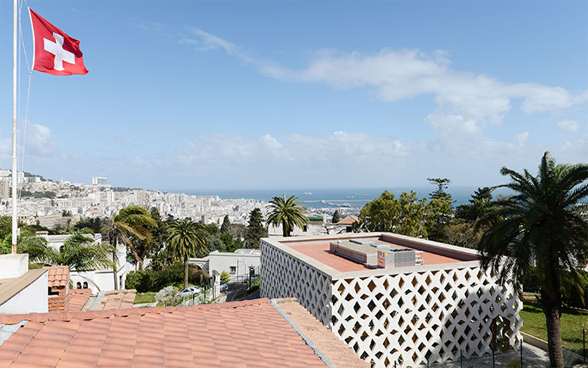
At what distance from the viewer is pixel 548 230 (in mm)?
12516

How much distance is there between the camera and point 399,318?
14719mm

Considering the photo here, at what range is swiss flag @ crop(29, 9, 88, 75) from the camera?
29.3ft

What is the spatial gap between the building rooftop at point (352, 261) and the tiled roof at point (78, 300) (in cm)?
860

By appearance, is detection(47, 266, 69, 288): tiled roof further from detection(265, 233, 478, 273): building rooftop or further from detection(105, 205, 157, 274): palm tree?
detection(105, 205, 157, 274): palm tree

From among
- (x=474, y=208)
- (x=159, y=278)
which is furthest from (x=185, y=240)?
(x=474, y=208)

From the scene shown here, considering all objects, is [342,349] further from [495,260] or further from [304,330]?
[495,260]

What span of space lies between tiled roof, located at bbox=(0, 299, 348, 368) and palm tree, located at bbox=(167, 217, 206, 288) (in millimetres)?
26945

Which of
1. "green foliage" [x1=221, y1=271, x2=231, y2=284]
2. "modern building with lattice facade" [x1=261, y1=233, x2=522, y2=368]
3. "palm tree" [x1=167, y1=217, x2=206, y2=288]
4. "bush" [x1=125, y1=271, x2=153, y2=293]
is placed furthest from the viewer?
"green foliage" [x1=221, y1=271, x2=231, y2=284]

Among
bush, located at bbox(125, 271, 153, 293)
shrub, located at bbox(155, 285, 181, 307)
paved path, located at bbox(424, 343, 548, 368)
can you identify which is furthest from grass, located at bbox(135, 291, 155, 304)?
paved path, located at bbox(424, 343, 548, 368)

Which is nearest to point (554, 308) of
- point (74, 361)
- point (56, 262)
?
point (74, 361)

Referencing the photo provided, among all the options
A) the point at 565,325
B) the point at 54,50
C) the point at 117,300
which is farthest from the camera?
the point at 565,325

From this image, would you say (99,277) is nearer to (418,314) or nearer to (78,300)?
(78,300)

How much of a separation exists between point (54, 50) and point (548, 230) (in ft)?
55.3

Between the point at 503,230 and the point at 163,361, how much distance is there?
13209 millimetres
